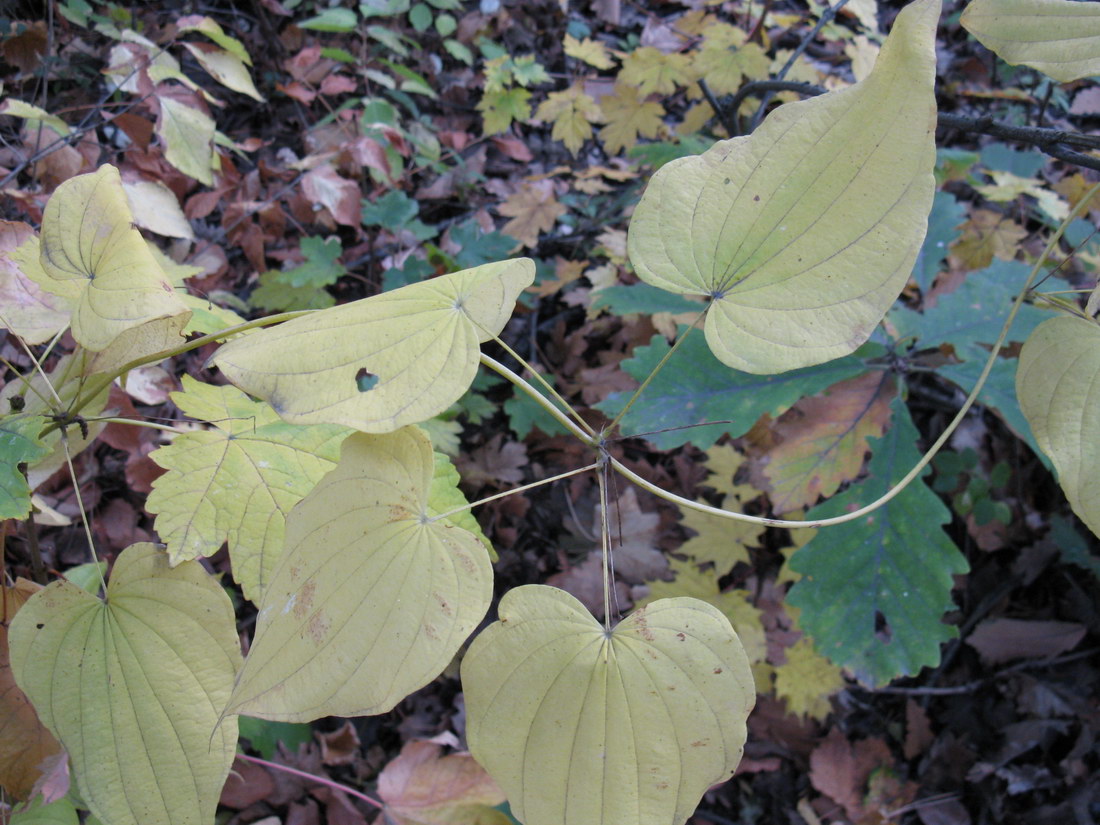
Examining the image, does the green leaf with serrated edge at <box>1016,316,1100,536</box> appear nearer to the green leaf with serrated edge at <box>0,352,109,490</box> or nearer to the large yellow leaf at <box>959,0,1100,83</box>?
the large yellow leaf at <box>959,0,1100,83</box>

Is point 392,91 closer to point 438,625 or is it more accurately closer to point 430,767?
point 430,767

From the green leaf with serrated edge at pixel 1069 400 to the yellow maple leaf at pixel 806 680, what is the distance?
1.39 m

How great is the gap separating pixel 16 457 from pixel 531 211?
195 cm

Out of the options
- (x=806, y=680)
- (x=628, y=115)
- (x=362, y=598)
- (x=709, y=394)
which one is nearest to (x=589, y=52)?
(x=628, y=115)

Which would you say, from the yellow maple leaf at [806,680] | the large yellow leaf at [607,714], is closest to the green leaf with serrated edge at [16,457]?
the large yellow leaf at [607,714]

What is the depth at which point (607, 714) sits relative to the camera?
0.57 meters

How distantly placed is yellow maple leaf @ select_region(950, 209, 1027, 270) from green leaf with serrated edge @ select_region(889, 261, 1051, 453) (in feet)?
Result: 2.52

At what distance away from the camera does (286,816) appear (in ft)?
5.33

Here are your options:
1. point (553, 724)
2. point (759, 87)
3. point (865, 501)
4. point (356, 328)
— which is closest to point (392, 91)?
point (759, 87)

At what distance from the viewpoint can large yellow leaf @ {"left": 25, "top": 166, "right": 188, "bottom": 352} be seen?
0.60 metres

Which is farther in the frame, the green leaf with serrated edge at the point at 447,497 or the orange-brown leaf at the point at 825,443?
the orange-brown leaf at the point at 825,443

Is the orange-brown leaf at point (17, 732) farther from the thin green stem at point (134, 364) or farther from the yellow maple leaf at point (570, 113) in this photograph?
the yellow maple leaf at point (570, 113)

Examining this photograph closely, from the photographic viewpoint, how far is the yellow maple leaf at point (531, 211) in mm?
2371

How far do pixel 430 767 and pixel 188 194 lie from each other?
2077mm
